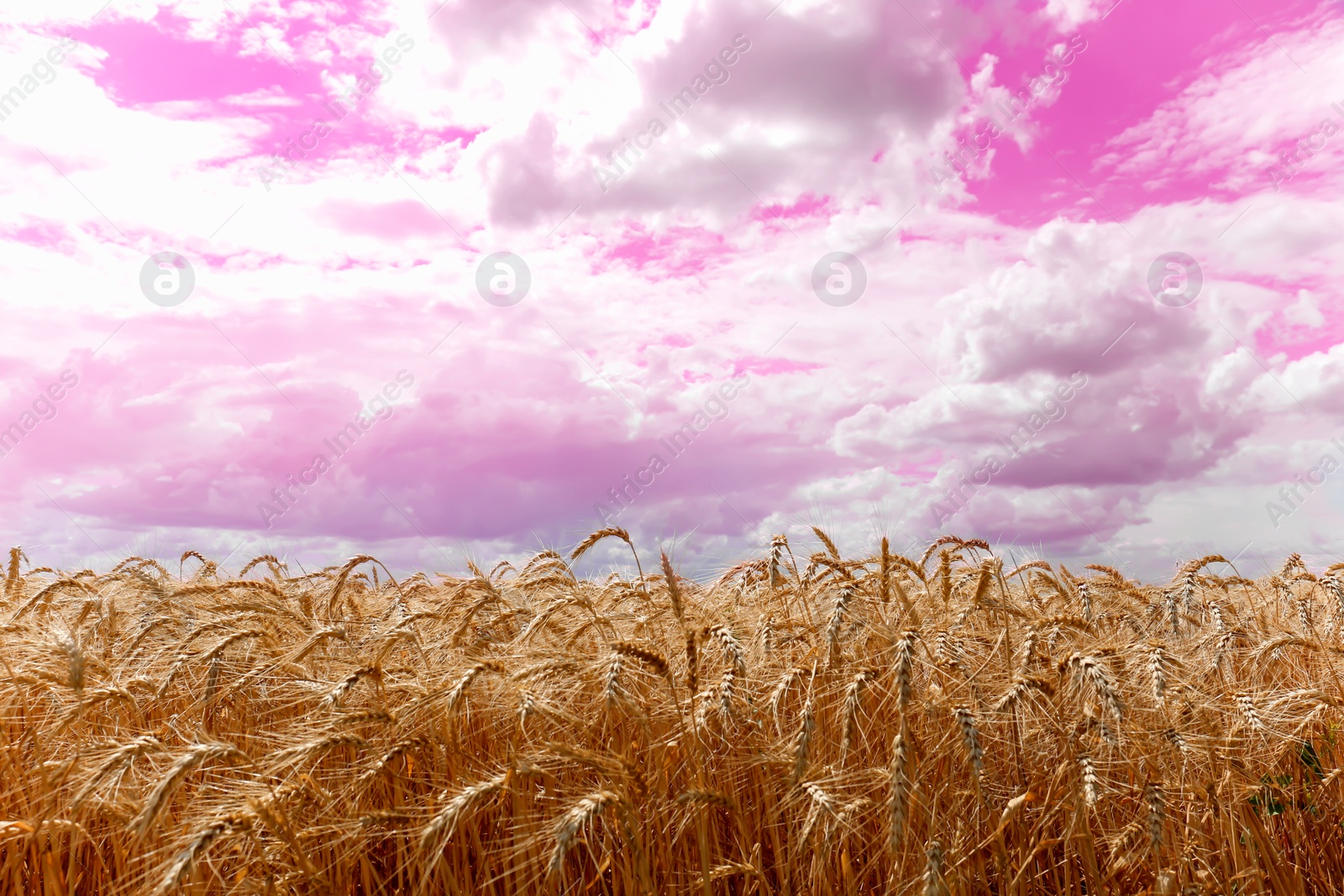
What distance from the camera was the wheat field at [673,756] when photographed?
2.68 meters

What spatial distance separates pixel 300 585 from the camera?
21.8 ft

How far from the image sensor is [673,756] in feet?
10.8

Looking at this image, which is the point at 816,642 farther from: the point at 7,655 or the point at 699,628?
the point at 7,655

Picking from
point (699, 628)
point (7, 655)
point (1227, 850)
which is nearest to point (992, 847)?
point (1227, 850)

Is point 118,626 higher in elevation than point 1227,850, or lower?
higher

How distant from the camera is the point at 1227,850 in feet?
10.8

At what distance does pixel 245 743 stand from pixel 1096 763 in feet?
11.9

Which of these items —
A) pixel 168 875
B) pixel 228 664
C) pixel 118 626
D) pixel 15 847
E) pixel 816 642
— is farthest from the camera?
pixel 118 626

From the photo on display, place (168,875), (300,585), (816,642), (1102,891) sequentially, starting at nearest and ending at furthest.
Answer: (168,875), (1102,891), (816,642), (300,585)

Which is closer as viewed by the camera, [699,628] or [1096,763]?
[1096,763]

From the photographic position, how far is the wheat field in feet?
8.79

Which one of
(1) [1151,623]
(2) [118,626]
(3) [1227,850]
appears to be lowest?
(3) [1227,850]

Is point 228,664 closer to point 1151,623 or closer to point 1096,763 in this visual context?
point 1096,763

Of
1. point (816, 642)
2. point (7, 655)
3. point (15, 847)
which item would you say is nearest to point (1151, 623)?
point (816, 642)
